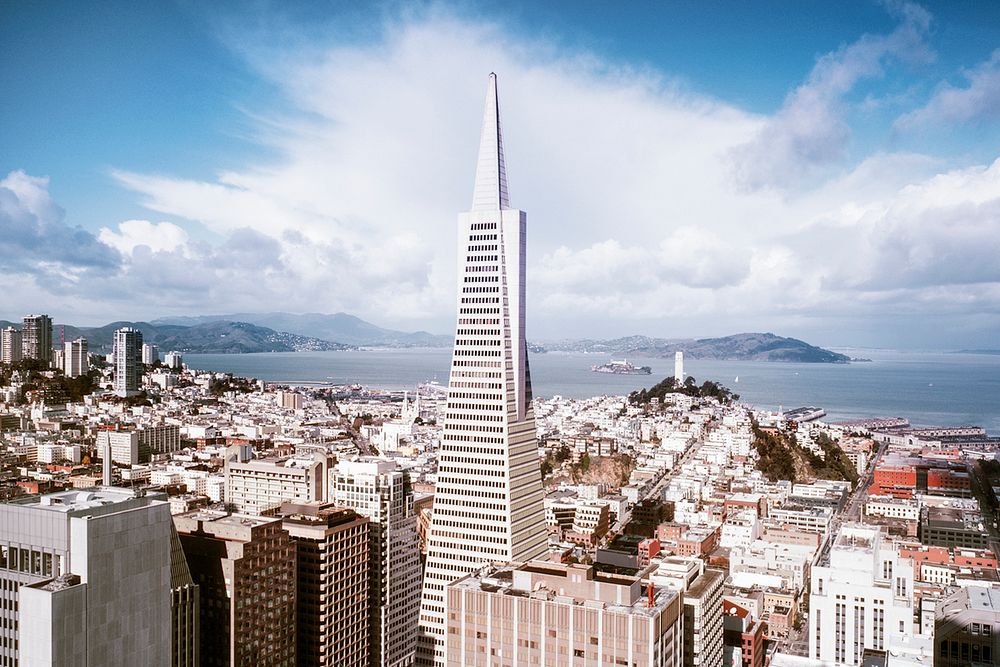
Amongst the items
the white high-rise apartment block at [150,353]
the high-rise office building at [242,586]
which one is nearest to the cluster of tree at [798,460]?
the high-rise office building at [242,586]

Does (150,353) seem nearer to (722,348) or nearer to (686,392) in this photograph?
(686,392)

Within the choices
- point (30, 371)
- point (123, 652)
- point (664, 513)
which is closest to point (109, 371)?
point (30, 371)

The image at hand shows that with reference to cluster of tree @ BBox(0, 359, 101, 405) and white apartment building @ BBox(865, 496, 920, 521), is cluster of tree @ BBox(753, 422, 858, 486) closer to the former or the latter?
white apartment building @ BBox(865, 496, 920, 521)

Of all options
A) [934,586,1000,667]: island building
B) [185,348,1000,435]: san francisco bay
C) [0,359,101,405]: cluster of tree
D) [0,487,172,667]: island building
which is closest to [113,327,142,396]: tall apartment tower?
[0,359,101,405]: cluster of tree

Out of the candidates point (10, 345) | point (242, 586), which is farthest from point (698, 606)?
point (10, 345)

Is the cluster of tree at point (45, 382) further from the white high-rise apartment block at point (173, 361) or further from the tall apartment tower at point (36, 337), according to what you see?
the white high-rise apartment block at point (173, 361)

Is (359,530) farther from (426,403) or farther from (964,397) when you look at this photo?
(964,397)

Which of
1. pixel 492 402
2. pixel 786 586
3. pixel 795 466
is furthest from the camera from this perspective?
pixel 795 466
